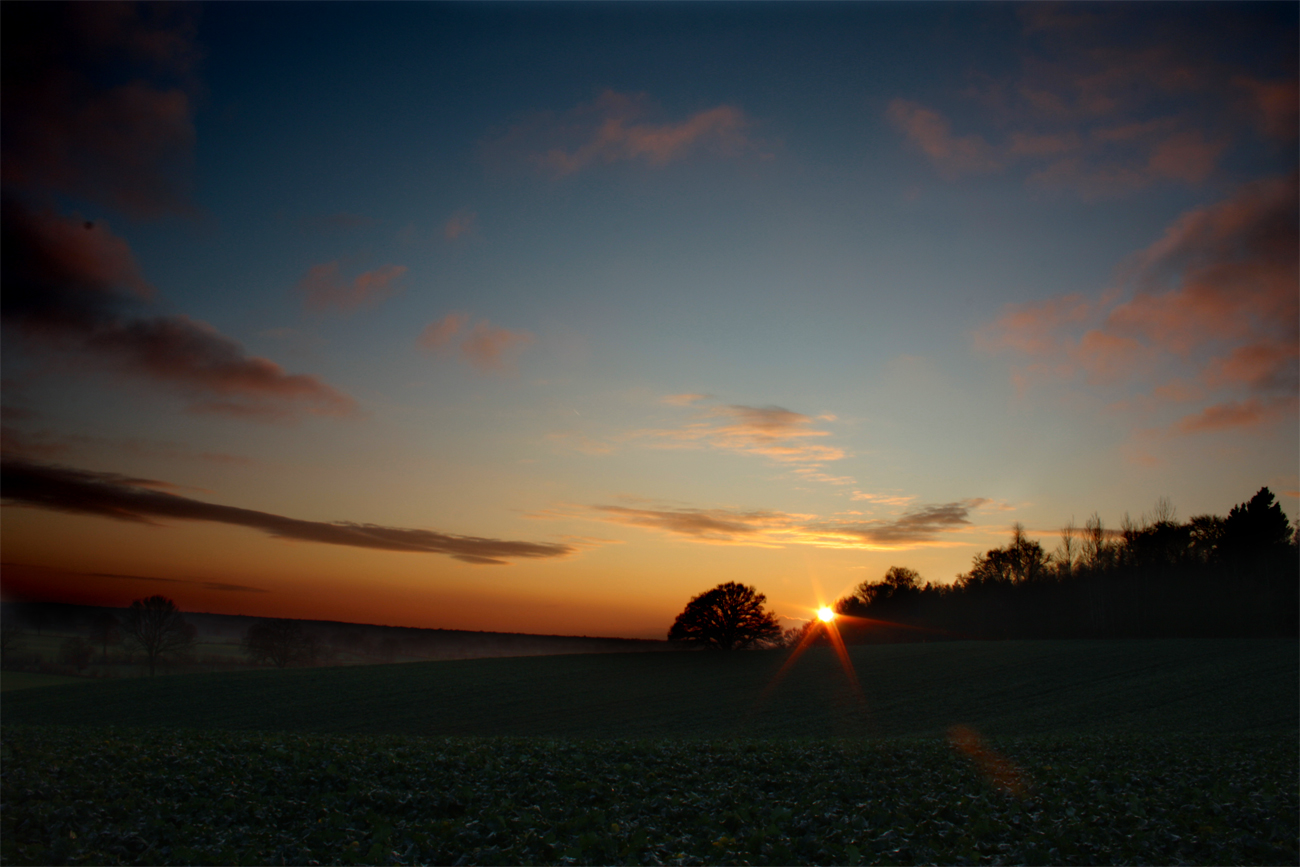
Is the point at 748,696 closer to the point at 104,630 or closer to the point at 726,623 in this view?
the point at 726,623

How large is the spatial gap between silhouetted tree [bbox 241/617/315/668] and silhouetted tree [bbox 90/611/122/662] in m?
15.9

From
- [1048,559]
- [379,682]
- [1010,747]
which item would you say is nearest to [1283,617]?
[1048,559]

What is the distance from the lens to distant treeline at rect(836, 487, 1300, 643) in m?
82.2

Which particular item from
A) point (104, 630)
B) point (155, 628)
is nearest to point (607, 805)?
point (155, 628)

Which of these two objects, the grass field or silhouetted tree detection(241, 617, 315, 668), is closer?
the grass field

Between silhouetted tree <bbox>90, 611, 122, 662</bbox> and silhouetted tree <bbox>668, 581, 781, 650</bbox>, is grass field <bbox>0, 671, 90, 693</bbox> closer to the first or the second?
silhouetted tree <bbox>90, 611, 122, 662</bbox>

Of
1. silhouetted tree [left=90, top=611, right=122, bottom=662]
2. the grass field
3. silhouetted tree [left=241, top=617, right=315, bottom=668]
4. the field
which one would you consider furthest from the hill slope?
silhouetted tree [left=90, top=611, right=122, bottom=662]

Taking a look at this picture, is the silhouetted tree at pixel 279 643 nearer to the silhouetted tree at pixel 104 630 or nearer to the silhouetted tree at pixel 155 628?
the silhouetted tree at pixel 155 628

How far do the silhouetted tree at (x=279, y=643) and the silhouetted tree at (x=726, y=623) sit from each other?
181 feet

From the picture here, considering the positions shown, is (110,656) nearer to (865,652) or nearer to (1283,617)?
(865,652)

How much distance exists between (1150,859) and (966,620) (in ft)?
371

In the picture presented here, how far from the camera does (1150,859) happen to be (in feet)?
37.7

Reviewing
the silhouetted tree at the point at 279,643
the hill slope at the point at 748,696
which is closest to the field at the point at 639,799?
the hill slope at the point at 748,696

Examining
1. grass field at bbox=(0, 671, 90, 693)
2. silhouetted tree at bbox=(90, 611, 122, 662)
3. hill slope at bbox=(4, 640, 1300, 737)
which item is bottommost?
grass field at bbox=(0, 671, 90, 693)
